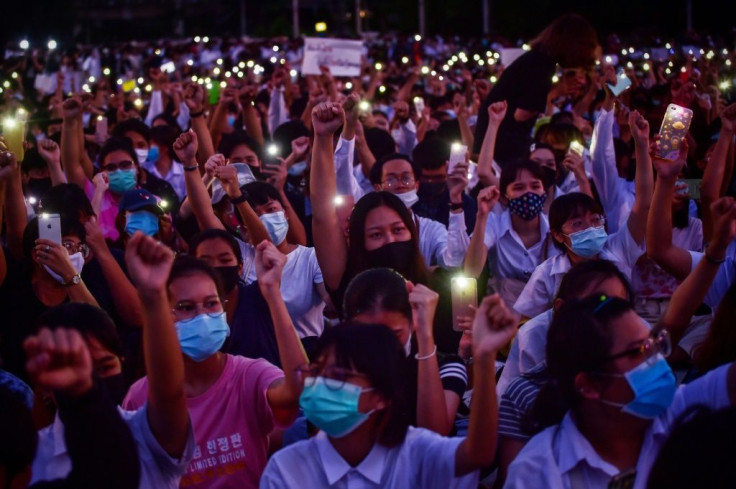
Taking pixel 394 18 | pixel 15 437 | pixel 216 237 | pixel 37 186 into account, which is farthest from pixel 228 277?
pixel 394 18

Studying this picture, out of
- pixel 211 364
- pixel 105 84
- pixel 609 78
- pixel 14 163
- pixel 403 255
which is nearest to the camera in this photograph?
pixel 211 364

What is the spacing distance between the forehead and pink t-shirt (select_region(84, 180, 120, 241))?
5.88 ft

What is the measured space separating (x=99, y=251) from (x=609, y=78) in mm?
4066

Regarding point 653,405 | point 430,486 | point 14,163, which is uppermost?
point 14,163

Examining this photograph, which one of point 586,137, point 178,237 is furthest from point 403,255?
point 586,137

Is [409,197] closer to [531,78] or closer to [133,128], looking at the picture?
[531,78]

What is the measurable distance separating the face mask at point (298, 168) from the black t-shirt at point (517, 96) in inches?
56.4

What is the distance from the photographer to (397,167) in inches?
256

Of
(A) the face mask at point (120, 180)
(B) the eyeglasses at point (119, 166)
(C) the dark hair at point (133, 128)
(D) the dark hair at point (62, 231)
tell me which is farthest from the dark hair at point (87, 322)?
(C) the dark hair at point (133, 128)

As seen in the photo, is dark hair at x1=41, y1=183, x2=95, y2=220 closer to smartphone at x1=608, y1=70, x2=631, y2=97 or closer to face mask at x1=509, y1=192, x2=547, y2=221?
face mask at x1=509, y1=192, x2=547, y2=221

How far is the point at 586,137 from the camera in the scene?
9484 millimetres

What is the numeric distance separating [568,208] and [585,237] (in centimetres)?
19

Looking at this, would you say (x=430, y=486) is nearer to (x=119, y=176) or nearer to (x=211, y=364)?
(x=211, y=364)

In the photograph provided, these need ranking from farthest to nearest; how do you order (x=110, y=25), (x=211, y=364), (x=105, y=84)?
(x=110, y=25), (x=105, y=84), (x=211, y=364)
